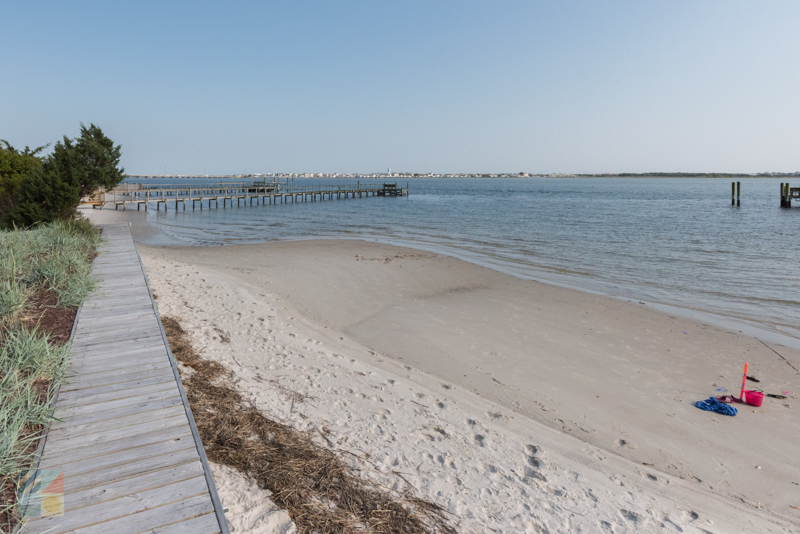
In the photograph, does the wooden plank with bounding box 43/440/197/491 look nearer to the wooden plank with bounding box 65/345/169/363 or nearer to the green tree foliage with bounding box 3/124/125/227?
the wooden plank with bounding box 65/345/169/363

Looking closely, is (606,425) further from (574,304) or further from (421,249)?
(421,249)

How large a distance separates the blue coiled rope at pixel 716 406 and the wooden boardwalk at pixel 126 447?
19.1ft

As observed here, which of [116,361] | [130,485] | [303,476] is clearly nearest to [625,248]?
[303,476]

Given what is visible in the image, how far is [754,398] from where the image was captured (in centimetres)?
570

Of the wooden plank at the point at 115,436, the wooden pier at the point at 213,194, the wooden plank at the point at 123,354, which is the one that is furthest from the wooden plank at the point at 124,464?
the wooden pier at the point at 213,194

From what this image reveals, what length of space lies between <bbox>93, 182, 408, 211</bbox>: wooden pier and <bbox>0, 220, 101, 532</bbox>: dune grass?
2937 centimetres

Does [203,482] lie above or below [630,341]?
above

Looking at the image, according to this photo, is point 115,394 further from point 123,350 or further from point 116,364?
point 123,350

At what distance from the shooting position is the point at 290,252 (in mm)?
17656

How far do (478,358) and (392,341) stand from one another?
5.11 feet

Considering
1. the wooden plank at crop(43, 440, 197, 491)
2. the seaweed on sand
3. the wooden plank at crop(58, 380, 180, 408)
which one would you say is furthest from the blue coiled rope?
the wooden plank at crop(58, 380, 180, 408)

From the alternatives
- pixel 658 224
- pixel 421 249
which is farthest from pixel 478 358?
pixel 658 224
